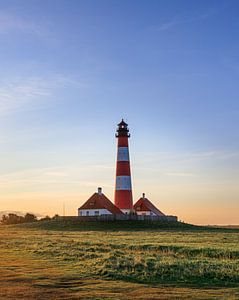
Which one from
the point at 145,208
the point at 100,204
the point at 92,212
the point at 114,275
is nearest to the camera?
the point at 114,275

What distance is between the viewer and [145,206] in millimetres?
87812

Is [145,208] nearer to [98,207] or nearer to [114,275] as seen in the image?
[98,207]

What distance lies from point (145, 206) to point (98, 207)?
1019 centimetres

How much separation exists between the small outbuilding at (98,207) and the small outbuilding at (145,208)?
22.9ft

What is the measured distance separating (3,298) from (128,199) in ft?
206

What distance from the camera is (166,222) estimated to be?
77.7 m

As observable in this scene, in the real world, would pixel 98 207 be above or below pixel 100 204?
below

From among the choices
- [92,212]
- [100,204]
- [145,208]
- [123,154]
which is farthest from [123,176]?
[145,208]

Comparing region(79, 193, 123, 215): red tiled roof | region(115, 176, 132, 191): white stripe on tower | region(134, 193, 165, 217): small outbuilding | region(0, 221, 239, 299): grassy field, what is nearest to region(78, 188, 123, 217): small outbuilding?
region(79, 193, 123, 215): red tiled roof

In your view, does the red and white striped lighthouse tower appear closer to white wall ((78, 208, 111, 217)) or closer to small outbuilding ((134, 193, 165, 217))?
white wall ((78, 208, 111, 217))

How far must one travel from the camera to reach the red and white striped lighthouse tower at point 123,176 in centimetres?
7706

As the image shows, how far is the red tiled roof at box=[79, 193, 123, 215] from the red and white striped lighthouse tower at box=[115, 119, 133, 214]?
98cm

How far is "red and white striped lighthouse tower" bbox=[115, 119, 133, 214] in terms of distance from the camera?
77062 mm

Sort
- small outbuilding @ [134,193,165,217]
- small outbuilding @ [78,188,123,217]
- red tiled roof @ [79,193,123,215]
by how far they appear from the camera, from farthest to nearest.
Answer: small outbuilding @ [134,193,165,217] < small outbuilding @ [78,188,123,217] < red tiled roof @ [79,193,123,215]
